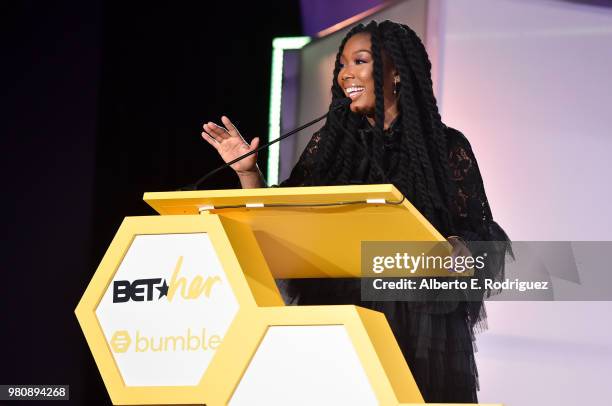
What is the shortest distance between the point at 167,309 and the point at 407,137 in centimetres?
88

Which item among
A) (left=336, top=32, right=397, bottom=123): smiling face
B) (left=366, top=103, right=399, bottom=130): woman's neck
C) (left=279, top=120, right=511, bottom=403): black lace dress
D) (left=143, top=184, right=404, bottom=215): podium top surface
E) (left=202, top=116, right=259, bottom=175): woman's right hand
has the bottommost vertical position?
(left=279, top=120, right=511, bottom=403): black lace dress

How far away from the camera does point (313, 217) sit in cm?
151

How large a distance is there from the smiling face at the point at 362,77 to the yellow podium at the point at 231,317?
2.50 ft

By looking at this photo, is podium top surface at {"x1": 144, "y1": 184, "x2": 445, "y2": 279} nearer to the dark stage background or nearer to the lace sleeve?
the lace sleeve

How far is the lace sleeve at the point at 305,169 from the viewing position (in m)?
2.16

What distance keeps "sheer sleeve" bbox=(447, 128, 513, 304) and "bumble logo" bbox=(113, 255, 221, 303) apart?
2.52ft

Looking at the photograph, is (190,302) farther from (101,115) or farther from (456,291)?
(101,115)

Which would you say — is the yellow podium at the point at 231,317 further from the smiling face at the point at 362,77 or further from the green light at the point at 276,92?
the green light at the point at 276,92

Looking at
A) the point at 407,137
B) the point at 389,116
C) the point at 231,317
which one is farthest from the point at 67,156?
the point at 231,317

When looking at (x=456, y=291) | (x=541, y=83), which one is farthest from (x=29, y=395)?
(x=541, y=83)

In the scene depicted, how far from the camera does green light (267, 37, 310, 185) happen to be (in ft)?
11.1

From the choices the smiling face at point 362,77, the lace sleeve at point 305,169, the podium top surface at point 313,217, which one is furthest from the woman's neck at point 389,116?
the podium top surface at point 313,217

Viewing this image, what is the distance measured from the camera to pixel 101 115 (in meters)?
3.03

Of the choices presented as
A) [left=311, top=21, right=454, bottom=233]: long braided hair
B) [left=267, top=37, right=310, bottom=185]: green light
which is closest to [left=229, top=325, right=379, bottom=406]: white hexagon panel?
[left=311, top=21, right=454, bottom=233]: long braided hair
